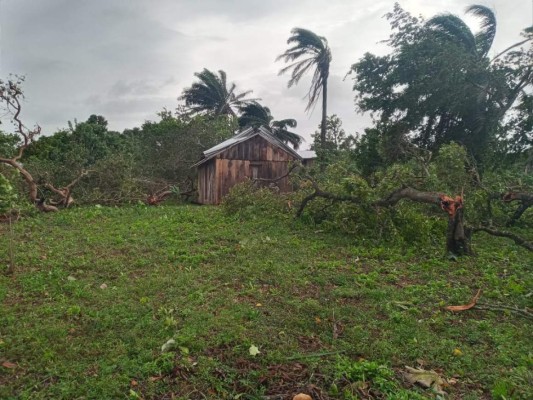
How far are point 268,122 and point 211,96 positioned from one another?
19.3 feet

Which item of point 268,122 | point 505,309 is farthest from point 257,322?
point 268,122

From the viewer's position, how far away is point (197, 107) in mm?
33688

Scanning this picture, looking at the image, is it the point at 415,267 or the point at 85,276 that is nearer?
the point at 85,276

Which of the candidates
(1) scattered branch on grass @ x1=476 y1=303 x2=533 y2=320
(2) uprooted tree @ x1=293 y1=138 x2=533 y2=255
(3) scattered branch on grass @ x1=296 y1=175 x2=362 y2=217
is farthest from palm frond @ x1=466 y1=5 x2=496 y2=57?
(1) scattered branch on grass @ x1=476 y1=303 x2=533 y2=320

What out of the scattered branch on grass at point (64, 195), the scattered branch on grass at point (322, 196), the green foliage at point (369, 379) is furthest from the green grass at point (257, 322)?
the scattered branch on grass at point (64, 195)

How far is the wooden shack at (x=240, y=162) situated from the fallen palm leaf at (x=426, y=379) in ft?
45.2

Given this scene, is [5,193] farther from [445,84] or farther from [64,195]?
[445,84]

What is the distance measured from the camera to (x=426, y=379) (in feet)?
9.98

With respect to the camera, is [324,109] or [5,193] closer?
[5,193]

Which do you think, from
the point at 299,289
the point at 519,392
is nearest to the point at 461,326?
the point at 519,392

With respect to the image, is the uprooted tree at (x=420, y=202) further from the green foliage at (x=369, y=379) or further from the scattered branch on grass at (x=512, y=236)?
the green foliage at (x=369, y=379)

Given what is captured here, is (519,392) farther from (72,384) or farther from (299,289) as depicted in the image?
(72,384)

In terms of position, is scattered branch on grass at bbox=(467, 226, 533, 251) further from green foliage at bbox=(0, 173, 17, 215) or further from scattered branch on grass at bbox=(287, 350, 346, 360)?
green foliage at bbox=(0, 173, 17, 215)

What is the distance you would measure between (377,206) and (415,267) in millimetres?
2177
